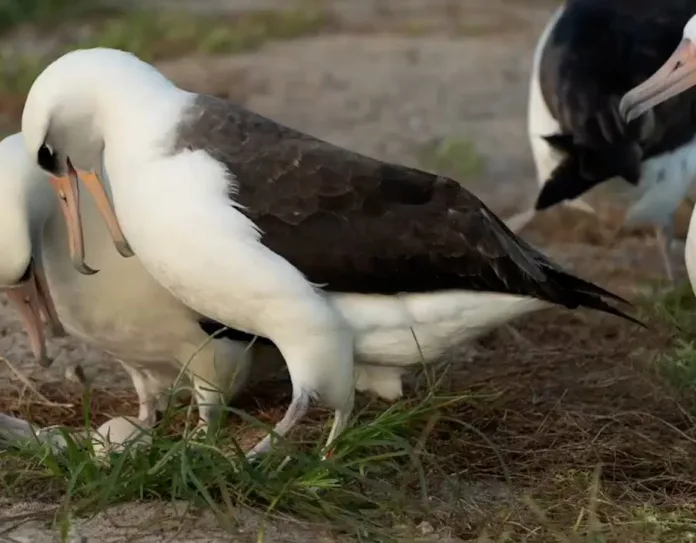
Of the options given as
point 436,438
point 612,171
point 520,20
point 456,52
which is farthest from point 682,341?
point 520,20

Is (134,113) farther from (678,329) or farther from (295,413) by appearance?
(678,329)

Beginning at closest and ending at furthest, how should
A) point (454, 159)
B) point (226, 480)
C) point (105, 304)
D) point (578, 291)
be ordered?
point (226, 480) → point (578, 291) → point (105, 304) → point (454, 159)

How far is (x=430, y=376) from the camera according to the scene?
413cm

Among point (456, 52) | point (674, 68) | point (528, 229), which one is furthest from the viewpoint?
point (456, 52)

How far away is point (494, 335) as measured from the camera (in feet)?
17.1

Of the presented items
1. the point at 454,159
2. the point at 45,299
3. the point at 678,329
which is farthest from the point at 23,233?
the point at 454,159

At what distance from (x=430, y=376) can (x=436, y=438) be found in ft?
0.69

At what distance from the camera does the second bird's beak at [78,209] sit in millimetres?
3861

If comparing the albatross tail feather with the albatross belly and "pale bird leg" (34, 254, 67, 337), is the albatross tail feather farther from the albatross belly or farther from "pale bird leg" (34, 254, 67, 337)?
"pale bird leg" (34, 254, 67, 337)

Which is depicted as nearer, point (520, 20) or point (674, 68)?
point (674, 68)

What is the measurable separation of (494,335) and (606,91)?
117 cm

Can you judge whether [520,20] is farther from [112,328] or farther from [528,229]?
[112,328]

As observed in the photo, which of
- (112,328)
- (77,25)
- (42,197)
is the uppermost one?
(42,197)

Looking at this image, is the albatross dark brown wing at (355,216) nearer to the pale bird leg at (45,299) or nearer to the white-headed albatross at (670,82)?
the pale bird leg at (45,299)
